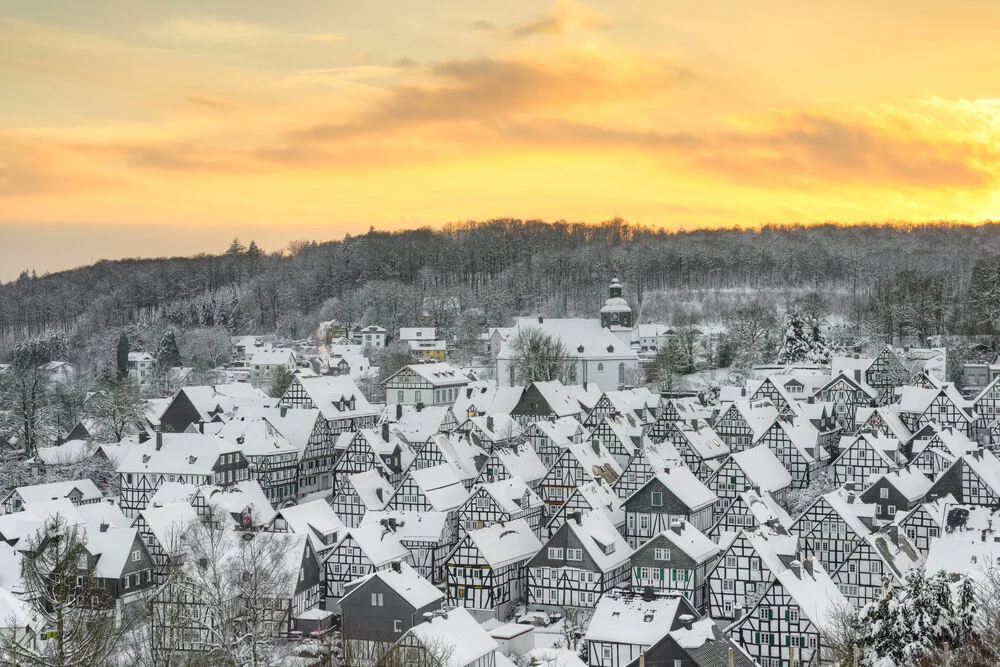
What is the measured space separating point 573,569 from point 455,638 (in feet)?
32.0

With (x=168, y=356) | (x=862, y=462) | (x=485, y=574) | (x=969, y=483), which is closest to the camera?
(x=485, y=574)

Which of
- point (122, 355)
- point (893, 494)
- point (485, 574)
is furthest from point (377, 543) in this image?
point (122, 355)

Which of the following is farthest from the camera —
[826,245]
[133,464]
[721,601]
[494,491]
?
[826,245]

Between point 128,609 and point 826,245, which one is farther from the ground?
point 826,245

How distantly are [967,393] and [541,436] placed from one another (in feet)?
95.9

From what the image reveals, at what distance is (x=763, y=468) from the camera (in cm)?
5131

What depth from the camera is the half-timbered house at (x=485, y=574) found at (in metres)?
42.2

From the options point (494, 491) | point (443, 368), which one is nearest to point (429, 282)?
point (443, 368)

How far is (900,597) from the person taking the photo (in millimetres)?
24844

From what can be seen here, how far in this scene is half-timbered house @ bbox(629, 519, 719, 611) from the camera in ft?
134

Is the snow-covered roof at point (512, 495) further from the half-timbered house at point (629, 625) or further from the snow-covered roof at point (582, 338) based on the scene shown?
the snow-covered roof at point (582, 338)

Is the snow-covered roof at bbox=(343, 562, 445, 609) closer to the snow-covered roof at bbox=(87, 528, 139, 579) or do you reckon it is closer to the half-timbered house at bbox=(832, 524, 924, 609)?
the snow-covered roof at bbox=(87, 528, 139, 579)

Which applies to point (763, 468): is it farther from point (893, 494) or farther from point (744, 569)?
point (744, 569)

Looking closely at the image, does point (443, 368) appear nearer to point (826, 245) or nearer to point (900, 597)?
point (900, 597)
